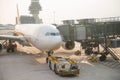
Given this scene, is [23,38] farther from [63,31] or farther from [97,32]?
[97,32]

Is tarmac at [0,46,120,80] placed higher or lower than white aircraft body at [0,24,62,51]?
lower

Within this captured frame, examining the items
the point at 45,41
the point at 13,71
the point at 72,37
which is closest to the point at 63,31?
the point at 72,37

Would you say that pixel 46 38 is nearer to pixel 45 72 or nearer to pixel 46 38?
pixel 46 38

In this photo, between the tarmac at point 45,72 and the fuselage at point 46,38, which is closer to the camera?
the tarmac at point 45,72

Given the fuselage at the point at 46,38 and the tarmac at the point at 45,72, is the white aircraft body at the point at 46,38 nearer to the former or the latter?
the fuselage at the point at 46,38

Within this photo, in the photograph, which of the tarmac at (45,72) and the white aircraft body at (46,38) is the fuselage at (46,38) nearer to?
the white aircraft body at (46,38)

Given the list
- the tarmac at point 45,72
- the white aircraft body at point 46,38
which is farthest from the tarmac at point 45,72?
the white aircraft body at point 46,38

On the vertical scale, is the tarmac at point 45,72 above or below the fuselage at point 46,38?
below

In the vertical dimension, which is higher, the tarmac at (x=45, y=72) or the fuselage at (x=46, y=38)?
the fuselage at (x=46, y=38)

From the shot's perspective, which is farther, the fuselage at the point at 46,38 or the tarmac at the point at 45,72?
the fuselage at the point at 46,38

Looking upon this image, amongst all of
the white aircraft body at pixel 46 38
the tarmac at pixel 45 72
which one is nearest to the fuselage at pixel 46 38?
the white aircraft body at pixel 46 38

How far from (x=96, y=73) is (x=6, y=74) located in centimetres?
931

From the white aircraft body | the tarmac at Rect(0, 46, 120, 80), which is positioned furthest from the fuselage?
the tarmac at Rect(0, 46, 120, 80)

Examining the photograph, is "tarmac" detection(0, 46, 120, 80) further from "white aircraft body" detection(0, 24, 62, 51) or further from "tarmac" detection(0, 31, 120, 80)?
"white aircraft body" detection(0, 24, 62, 51)
